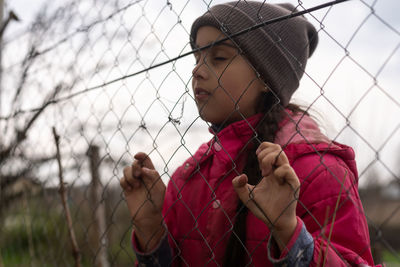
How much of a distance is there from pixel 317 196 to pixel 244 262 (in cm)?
36

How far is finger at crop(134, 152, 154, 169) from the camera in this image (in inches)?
56.5

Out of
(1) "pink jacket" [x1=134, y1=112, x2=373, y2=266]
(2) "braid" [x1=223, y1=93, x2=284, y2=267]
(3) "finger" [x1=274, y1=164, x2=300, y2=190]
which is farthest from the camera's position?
(2) "braid" [x1=223, y1=93, x2=284, y2=267]

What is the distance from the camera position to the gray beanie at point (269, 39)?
1357 mm

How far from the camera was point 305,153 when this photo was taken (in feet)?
4.14

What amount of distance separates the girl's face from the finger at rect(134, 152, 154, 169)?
27 centimetres

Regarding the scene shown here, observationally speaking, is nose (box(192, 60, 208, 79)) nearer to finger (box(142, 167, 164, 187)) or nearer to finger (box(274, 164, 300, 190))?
finger (box(142, 167, 164, 187))

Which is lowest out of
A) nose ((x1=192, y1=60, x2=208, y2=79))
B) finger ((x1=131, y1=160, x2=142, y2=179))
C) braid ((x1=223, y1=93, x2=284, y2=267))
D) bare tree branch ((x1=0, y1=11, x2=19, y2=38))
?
braid ((x1=223, y1=93, x2=284, y2=267))

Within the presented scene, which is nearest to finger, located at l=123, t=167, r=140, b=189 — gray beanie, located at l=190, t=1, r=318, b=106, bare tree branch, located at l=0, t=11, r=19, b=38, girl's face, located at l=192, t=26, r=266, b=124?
girl's face, located at l=192, t=26, r=266, b=124

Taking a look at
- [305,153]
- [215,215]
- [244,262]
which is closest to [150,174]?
[215,215]

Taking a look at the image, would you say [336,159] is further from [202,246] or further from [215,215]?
[202,246]

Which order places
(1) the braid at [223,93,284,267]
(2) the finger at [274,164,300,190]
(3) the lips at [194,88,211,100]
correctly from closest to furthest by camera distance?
(2) the finger at [274,164,300,190] < (1) the braid at [223,93,284,267] < (3) the lips at [194,88,211,100]

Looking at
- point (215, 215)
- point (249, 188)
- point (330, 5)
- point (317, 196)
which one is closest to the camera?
point (330, 5)

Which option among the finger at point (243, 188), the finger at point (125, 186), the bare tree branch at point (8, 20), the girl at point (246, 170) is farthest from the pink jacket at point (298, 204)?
the bare tree branch at point (8, 20)

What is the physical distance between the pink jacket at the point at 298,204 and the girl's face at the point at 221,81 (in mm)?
73
